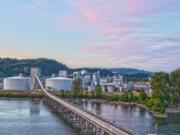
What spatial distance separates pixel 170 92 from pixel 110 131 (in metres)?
49.4

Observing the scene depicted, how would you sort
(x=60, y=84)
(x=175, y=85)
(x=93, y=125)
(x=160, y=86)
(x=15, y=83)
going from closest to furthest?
(x=93, y=125)
(x=160, y=86)
(x=175, y=85)
(x=60, y=84)
(x=15, y=83)

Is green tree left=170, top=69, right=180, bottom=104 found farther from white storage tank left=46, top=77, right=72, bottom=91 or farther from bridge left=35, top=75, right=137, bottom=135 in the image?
white storage tank left=46, top=77, right=72, bottom=91

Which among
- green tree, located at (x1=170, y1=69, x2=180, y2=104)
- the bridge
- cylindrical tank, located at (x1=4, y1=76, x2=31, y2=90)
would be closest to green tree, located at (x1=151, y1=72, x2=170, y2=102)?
green tree, located at (x1=170, y1=69, x2=180, y2=104)

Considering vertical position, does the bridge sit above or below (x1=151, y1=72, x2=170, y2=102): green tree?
below

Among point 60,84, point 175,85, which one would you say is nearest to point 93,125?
point 175,85

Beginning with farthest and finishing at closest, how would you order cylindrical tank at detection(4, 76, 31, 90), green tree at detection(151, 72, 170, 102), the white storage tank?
the white storage tank < cylindrical tank at detection(4, 76, 31, 90) < green tree at detection(151, 72, 170, 102)

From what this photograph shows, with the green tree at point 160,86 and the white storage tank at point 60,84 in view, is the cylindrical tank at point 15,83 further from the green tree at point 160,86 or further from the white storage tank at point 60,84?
the green tree at point 160,86

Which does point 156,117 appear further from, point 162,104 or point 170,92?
point 170,92

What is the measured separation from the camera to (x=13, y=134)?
46.4m

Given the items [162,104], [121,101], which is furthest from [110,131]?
[121,101]

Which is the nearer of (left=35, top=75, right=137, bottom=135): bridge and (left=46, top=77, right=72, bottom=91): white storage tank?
(left=35, top=75, right=137, bottom=135): bridge

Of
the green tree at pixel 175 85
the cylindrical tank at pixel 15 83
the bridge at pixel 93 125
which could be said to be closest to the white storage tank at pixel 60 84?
the cylindrical tank at pixel 15 83

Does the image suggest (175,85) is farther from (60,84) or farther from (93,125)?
(60,84)

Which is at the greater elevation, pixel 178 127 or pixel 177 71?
pixel 177 71
